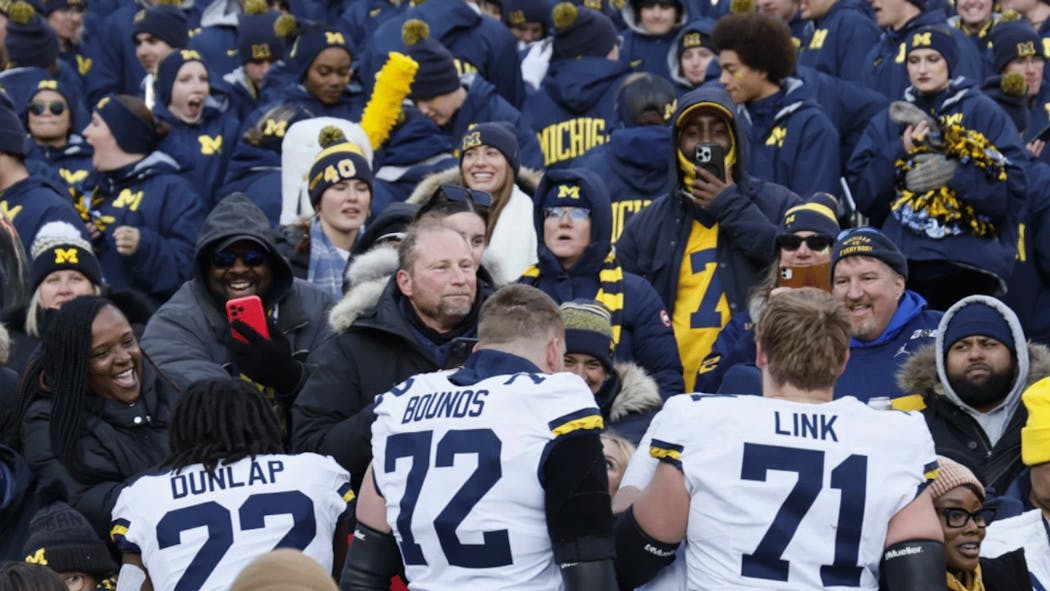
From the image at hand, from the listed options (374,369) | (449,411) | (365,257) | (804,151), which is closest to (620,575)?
(449,411)

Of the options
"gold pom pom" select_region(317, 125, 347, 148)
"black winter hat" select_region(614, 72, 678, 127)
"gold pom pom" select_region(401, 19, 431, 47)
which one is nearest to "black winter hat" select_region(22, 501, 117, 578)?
"gold pom pom" select_region(317, 125, 347, 148)

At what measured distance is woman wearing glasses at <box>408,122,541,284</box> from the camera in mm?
9555

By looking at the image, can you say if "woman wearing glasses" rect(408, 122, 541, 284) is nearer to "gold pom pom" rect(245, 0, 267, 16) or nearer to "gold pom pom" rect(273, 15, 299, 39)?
"gold pom pom" rect(273, 15, 299, 39)

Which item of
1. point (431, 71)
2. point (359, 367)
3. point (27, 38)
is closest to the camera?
point (359, 367)

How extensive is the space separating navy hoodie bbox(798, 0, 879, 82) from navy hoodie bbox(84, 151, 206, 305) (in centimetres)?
431

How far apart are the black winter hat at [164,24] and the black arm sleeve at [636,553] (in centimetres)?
951

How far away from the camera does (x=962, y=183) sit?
9.79 metres

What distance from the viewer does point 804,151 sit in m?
10.6

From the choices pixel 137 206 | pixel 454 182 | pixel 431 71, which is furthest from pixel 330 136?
pixel 137 206

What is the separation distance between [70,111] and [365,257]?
4927 millimetres

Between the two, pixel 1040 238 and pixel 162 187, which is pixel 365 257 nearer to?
pixel 162 187

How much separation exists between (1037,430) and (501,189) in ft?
11.6

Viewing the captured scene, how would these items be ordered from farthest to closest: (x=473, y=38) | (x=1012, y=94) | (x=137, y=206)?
1. (x=473, y=38)
2. (x=1012, y=94)
3. (x=137, y=206)

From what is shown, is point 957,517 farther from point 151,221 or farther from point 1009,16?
point 1009,16
